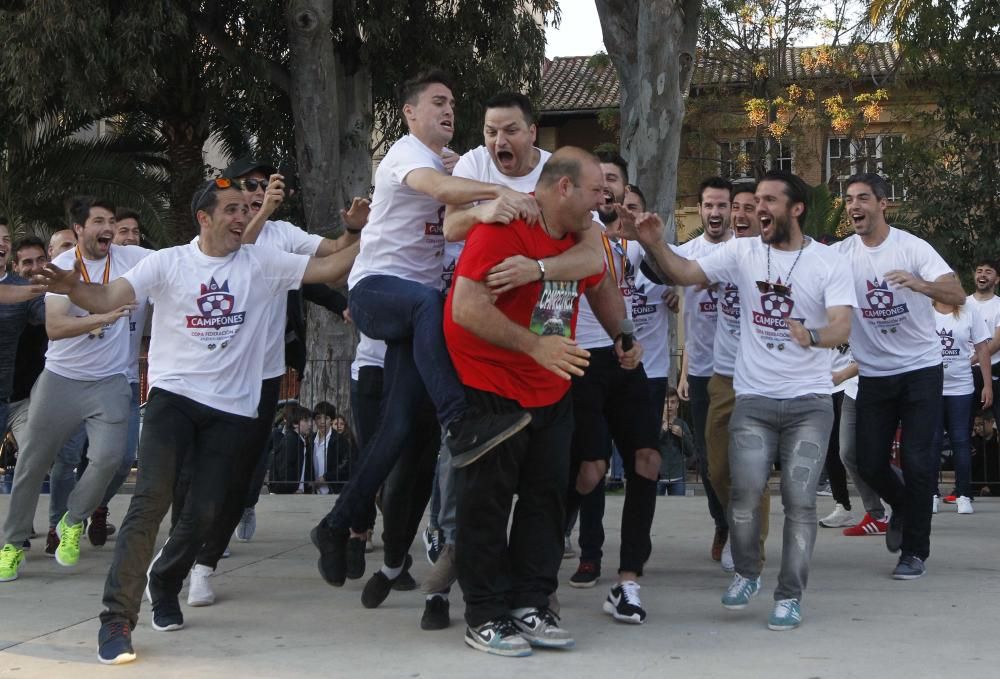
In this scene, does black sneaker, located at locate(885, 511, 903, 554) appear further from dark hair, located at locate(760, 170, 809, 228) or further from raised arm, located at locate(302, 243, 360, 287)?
raised arm, located at locate(302, 243, 360, 287)

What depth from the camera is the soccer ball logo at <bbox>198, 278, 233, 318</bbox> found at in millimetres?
6090

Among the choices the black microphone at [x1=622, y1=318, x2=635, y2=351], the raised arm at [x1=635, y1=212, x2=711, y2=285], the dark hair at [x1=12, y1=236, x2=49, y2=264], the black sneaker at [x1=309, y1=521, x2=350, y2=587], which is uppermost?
the raised arm at [x1=635, y1=212, x2=711, y2=285]

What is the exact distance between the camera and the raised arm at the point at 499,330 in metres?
5.42

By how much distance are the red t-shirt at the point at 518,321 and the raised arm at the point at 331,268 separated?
85 centimetres

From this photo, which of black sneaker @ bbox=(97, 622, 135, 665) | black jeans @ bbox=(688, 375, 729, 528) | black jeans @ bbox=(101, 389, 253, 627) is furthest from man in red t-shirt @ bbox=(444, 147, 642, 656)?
black jeans @ bbox=(688, 375, 729, 528)

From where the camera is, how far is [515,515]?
5.93 metres

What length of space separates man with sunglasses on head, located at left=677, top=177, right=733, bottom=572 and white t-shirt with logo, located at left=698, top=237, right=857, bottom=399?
1190 millimetres

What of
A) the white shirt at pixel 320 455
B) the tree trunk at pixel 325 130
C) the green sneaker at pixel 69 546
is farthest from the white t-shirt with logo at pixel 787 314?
the tree trunk at pixel 325 130

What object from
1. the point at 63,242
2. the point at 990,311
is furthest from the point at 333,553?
the point at 990,311

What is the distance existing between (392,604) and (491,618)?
3.98 ft

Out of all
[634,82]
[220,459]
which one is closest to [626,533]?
[220,459]

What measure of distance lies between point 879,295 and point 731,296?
2.74 ft

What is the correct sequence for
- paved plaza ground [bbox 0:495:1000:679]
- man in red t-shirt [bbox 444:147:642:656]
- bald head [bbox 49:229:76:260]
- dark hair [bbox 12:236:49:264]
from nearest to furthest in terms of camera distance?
paved plaza ground [bbox 0:495:1000:679] → man in red t-shirt [bbox 444:147:642:656] → dark hair [bbox 12:236:49:264] → bald head [bbox 49:229:76:260]

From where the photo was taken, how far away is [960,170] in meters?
22.5
